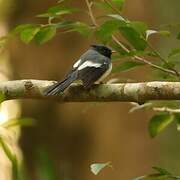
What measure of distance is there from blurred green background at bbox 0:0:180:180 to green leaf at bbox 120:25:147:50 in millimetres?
2459

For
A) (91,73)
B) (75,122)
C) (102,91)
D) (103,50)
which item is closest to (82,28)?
(102,91)

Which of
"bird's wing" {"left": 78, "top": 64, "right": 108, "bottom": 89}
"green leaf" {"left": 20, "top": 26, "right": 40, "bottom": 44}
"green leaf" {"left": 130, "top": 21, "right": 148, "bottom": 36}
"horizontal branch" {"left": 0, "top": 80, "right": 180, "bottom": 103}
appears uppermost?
"green leaf" {"left": 20, "top": 26, "right": 40, "bottom": 44}

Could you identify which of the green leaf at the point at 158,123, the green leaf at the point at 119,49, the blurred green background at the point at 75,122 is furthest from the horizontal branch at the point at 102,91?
the blurred green background at the point at 75,122

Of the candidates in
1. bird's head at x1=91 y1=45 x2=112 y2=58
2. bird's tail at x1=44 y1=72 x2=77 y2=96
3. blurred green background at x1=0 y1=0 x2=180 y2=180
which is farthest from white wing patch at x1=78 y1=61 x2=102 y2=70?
blurred green background at x1=0 y1=0 x2=180 y2=180

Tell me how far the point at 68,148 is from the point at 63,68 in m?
0.66

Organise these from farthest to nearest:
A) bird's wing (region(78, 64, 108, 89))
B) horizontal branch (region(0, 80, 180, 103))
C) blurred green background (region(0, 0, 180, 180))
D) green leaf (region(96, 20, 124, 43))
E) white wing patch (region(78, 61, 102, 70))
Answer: blurred green background (region(0, 0, 180, 180)) → white wing patch (region(78, 61, 102, 70)) → bird's wing (region(78, 64, 108, 89)) → green leaf (region(96, 20, 124, 43)) → horizontal branch (region(0, 80, 180, 103))

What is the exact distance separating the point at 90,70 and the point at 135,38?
555 millimetres

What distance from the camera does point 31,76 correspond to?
16.5 ft

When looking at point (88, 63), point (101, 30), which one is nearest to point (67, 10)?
point (101, 30)

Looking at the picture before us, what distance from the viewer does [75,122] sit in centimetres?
500

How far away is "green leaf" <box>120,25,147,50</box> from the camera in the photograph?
2270 mm

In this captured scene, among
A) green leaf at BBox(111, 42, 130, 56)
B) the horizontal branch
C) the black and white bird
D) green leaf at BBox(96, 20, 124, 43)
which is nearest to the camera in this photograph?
the horizontal branch

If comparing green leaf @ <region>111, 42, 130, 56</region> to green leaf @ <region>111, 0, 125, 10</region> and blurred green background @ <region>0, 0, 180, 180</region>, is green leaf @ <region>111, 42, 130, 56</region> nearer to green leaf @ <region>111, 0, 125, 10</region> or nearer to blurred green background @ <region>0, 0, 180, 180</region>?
green leaf @ <region>111, 0, 125, 10</region>

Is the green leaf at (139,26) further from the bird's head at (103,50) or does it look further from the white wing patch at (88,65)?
the bird's head at (103,50)
